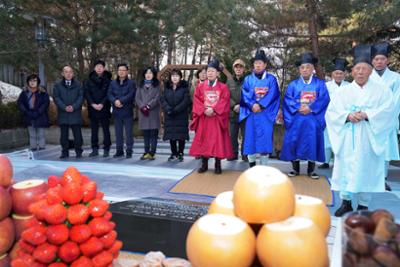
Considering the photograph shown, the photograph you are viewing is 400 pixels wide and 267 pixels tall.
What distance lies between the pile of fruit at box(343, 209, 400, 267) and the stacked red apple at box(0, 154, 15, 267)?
50.1 inches

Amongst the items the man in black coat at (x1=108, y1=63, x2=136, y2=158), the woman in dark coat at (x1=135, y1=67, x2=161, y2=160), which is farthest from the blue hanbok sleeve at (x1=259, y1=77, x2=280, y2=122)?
the man in black coat at (x1=108, y1=63, x2=136, y2=158)

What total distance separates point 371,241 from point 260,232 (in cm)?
34

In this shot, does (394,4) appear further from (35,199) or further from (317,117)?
(35,199)

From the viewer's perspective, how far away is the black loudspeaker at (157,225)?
2.21 metres

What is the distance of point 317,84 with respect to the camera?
547 centimetres

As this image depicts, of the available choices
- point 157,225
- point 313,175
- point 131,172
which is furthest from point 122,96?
point 157,225

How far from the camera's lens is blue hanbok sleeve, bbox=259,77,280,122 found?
5.58m

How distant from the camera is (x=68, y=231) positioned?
58.0 inches

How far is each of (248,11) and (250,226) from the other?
10022mm

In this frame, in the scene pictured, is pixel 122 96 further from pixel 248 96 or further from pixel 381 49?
pixel 381 49

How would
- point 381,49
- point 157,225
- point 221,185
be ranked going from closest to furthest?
1. point 157,225
2. point 381,49
3. point 221,185

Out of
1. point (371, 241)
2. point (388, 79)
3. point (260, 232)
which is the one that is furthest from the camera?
point (388, 79)

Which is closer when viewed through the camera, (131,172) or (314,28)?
(131,172)

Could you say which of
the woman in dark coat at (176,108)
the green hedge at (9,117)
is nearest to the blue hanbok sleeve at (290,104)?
the woman in dark coat at (176,108)
